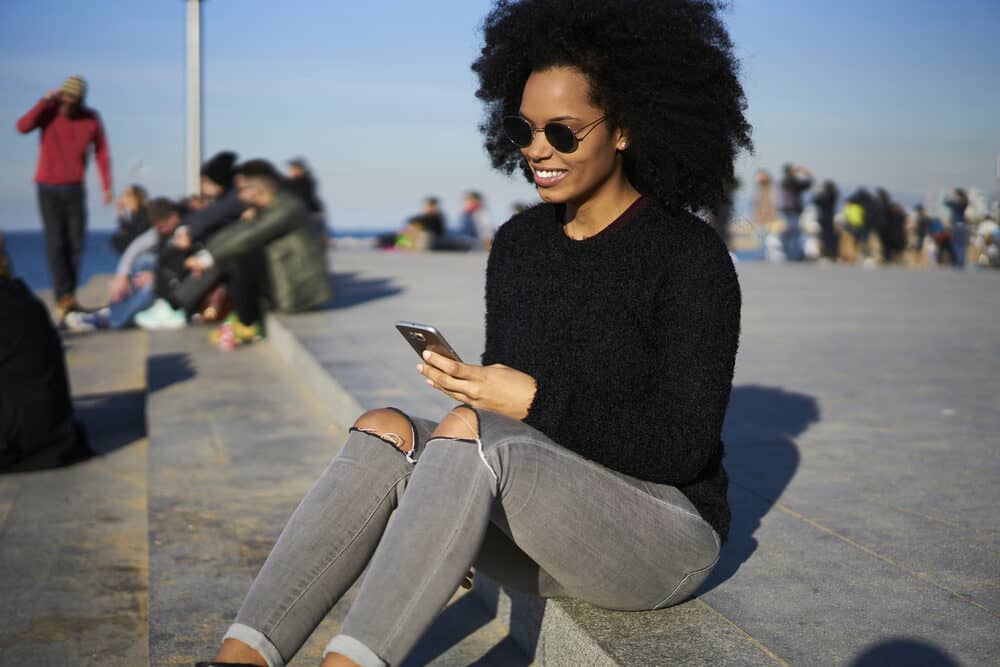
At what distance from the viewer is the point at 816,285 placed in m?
13.0

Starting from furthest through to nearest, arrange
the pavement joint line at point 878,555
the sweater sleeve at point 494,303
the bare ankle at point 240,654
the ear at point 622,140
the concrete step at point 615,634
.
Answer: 1. the sweater sleeve at point 494,303
2. the ear at point 622,140
3. the pavement joint line at point 878,555
4. the concrete step at point 615,634
5. the bare ankle at point 240,654

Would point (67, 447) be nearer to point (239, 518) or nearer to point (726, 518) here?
point (239, 518)

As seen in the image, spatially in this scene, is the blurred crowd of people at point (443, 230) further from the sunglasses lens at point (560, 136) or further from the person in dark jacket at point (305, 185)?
the sunglasses lens at point (560, 136)

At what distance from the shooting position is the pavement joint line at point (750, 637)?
2166 mm

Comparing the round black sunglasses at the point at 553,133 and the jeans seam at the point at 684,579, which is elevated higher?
the round black sunglasses at the point at 553,133

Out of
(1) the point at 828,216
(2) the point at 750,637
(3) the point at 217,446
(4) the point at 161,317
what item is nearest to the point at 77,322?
(4) the point at 161,317

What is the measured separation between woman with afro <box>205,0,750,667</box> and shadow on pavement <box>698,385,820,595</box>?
50 cm

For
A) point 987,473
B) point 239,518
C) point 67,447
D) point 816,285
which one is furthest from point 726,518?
point 816,285

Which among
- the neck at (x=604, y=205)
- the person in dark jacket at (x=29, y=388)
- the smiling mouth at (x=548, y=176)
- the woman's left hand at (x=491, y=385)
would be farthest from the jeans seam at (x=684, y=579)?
the person in dark jacket at (x=29, y=388)

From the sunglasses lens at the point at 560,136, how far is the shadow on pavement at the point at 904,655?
1.31 metres

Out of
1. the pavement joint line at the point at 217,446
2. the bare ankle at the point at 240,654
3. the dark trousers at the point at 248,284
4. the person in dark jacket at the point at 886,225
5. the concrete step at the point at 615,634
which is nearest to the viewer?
the bare ankle at the point at 240,654

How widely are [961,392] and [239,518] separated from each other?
363 cm

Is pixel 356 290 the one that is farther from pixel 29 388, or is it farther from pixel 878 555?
pixel 878 555

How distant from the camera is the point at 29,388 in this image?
5.00 meters
